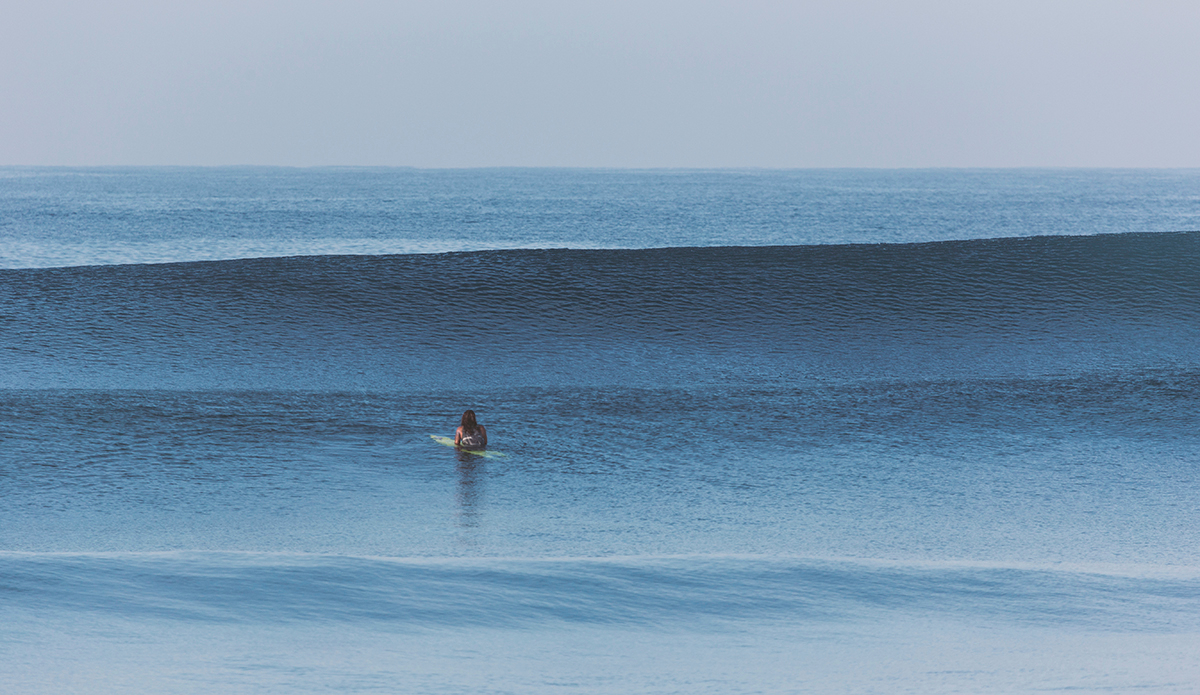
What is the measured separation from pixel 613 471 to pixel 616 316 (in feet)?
21.6

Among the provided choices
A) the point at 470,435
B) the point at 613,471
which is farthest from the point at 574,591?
the point at 470,435

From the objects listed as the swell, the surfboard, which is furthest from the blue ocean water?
the surfboard

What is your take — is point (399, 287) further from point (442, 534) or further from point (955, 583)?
point (955, 583)

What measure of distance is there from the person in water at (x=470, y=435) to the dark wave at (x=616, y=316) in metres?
3.08

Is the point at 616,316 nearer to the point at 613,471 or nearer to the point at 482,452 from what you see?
the point at 482,452

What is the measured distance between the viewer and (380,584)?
4797 millimetres

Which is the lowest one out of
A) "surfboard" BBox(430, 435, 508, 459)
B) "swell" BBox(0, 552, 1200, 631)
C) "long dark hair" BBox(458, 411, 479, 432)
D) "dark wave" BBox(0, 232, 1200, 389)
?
"swell" BBox(0, 552, 1200, 631)

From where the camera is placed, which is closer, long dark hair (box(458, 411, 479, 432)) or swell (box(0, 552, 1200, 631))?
swell (box(0, 552, 1200, 631))

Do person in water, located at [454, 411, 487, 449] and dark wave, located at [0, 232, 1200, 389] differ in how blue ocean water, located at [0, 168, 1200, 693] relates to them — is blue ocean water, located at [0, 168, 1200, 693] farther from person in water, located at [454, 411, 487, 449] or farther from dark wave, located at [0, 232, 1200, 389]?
person in water, located at [454, 411, 487, 449]

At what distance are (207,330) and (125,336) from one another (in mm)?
1010

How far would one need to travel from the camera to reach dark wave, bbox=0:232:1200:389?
42.0 ft

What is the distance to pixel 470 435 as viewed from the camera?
356 inches

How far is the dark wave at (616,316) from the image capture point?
42.0ft

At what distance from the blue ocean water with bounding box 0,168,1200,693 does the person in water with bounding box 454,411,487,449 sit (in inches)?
10.2
